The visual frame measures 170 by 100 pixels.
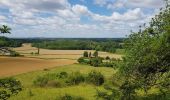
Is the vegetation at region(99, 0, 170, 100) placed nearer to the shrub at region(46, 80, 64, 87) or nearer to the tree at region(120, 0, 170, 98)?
the tree at region(120, 0, 170, 98)

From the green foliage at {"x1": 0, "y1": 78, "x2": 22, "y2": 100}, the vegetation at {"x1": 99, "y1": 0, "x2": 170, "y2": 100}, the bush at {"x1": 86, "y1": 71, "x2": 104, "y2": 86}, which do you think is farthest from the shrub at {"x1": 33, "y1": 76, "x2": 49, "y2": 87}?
the green foliage at {"x1": 0, "y1": 78, "x2": 22, "y2": 100}

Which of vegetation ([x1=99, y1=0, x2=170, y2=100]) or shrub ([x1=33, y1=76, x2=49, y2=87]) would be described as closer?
vegetation ([x1=99, y1=0, x2=170, y2=100])

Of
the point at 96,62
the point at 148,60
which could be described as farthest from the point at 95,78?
the point at 96,62

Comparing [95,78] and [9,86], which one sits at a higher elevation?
[9,86]

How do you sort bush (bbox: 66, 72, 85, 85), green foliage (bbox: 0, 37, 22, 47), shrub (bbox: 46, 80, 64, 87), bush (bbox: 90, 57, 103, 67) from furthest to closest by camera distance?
bush (bbox: 90, 57, 103, 67) → bush (bbox: 66, 72, 85, 85) → shrub (bbox: 46, 80, 64, 87) → green foliage (bbox: 0, 37, 22, 47)

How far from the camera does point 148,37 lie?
2223cm

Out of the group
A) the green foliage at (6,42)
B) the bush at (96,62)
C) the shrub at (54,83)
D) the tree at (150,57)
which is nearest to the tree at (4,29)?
the green foliage at (6,42)

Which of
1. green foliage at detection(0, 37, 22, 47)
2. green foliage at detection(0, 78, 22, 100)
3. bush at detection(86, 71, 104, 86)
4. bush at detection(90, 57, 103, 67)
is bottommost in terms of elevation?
bush at detection(90, 57, 103, 67)

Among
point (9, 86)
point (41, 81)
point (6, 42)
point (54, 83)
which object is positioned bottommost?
point (54, 83)

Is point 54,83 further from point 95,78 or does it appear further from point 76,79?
point 95,78

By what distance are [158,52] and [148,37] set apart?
2.44 metres

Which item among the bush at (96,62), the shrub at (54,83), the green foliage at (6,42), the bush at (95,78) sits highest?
the green foliage at (6,42)

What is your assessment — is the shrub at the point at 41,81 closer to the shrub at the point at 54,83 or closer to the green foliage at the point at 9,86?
the shrub at the point at 54,83

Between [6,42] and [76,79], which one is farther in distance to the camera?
[76,79]
